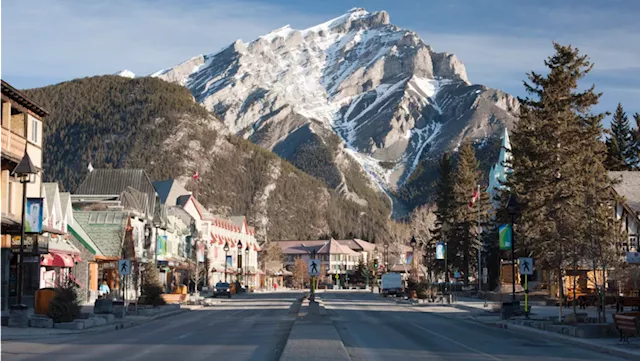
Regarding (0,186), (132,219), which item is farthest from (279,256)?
(0,186)

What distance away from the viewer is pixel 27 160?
108 feet

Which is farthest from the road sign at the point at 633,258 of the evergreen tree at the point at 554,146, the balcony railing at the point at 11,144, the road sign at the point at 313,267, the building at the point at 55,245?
the balcony railing at the point at 11,144

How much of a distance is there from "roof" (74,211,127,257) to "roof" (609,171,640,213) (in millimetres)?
41916

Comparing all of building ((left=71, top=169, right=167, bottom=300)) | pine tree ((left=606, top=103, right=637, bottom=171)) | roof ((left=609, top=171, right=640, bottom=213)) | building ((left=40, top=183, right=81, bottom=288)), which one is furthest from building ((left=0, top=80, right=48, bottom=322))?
pine tree ((left=606, top=103, right=637, bottom=171))

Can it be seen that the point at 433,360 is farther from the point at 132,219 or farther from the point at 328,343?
the point at 132,219

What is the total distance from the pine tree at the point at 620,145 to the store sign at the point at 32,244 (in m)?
74.8

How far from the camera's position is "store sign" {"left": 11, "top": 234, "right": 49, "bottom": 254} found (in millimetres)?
42091

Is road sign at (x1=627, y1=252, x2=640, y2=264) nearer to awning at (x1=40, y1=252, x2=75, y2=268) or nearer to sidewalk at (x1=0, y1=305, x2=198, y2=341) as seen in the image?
sidewalk at (x1=0, y1=305, x2=198, y2=341)

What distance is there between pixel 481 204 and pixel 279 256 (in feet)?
304

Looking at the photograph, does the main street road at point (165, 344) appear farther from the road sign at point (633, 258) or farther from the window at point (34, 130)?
the road sign at point (633, 258)

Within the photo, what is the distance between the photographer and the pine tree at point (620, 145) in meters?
104

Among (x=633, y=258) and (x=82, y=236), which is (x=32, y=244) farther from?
(x=633, y=258)

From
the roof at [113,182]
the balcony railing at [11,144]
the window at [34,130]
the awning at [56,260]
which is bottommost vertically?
the awning at [56,260]

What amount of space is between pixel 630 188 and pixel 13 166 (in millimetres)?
55424
